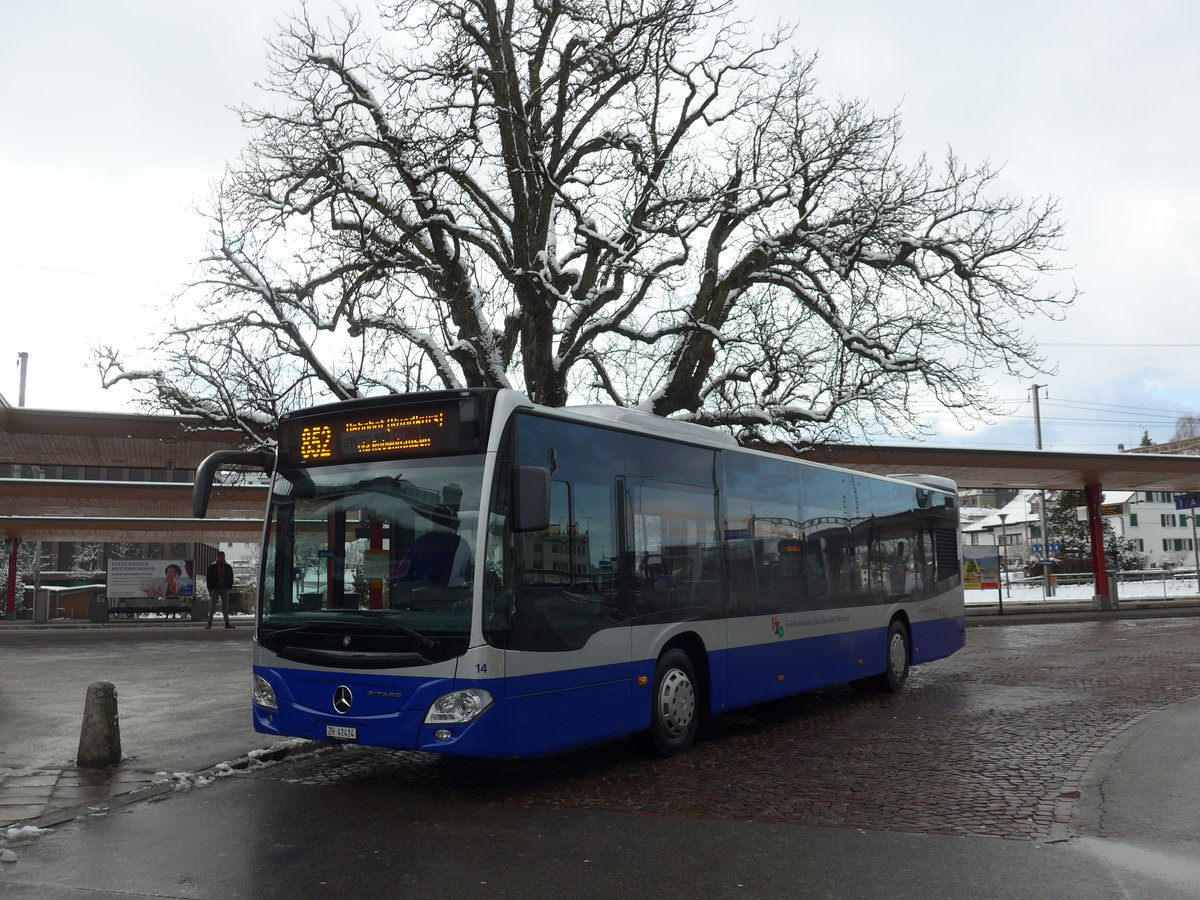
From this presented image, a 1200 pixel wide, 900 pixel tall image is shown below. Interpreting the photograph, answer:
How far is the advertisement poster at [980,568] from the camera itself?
36312mm

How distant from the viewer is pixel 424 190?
1712 centimetres

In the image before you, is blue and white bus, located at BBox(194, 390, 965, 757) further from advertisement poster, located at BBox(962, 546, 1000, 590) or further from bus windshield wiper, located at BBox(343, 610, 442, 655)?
advertisement poster, located at BBox(962, 546, 1000, 590)

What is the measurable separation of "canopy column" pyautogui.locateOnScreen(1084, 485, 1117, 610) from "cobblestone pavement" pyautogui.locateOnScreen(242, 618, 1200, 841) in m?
21.9

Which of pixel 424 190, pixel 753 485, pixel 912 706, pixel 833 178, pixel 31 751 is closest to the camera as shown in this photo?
pixel 31 751

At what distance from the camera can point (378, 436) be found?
7969 mm

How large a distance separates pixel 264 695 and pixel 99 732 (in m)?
1.71

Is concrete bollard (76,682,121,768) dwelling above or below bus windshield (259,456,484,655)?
below

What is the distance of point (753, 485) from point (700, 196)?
807 centimetres

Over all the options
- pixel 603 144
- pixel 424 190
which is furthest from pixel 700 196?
pixel 424 190

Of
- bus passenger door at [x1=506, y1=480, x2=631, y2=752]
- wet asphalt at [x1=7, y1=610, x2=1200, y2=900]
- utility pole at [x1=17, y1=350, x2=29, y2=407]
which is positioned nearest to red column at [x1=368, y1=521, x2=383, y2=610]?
bus passenger door at [x1=506, y1=480, x2=631, y2=752]

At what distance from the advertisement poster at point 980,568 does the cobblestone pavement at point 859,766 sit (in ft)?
75.1

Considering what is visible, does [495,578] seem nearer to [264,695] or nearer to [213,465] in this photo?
[264,695]

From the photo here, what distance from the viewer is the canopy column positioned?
34188 millimetres

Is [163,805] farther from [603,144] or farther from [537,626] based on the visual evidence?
[603,144]
